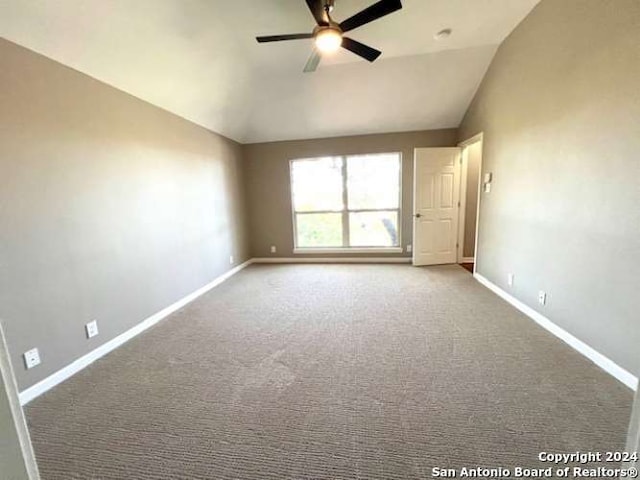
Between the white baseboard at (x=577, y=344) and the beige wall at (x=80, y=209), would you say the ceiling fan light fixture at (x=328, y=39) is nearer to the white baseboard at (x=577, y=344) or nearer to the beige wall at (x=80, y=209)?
the beige wall at (x=80, y=209)

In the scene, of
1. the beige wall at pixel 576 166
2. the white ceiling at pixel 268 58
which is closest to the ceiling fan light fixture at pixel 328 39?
the white ceiling at pixel 268 58

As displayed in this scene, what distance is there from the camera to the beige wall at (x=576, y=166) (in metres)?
1.95

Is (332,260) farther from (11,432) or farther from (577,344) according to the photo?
(11,432)

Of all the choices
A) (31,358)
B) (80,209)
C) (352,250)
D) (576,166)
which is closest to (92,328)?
(31,358)

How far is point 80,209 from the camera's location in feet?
7.79

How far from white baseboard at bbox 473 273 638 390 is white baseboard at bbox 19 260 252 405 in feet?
12.1

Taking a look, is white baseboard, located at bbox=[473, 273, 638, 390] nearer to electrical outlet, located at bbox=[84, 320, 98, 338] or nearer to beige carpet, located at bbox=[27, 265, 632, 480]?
beige carpet, located at bbox=[27, 265, 632, 480]

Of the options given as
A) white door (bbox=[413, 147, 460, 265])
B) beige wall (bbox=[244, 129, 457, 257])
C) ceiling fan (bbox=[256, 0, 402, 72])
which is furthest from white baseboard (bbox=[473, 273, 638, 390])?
ceiling fan (bbox=[256, 0, 402, 72])

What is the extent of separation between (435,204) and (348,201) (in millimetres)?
1553

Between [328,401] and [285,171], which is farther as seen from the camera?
[285,171]

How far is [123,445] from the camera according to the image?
5.24 feet

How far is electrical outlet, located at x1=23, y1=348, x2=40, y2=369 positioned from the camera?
1993 mm

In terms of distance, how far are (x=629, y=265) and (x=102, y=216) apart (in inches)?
161

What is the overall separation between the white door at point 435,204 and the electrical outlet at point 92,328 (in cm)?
450
